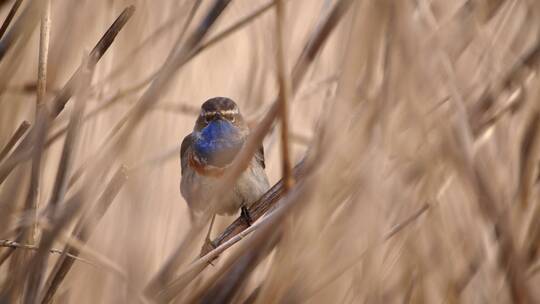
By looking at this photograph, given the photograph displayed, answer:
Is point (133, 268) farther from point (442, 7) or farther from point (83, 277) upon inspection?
point (442, 7)

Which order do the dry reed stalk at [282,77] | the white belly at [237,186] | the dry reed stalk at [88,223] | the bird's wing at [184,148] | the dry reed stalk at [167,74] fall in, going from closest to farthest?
the dry reed stalk at [282,77] < the dry reed stalk at [167,74] < the dry reed stalk at [88,223] < the white belly at [237,186] < the bird's wing at [184,148]

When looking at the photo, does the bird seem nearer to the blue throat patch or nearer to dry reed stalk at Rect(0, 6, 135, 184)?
the blue throat patch

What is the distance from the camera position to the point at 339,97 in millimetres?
1321

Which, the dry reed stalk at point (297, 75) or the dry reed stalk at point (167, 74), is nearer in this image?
the dry reed stalk at point (297, 75)

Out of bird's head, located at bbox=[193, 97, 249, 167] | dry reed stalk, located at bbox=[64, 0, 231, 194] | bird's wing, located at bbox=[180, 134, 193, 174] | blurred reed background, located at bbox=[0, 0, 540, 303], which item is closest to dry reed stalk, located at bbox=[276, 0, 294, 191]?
blurred reed background, located at bbox=[0, 0, 540, 303]

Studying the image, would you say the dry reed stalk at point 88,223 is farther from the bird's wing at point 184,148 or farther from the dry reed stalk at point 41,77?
the bird's wing at point 184,148

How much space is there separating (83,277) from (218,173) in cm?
123

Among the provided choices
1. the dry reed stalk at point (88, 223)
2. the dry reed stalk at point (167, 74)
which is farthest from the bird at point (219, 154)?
the dry reed stalk at point (167, 74)

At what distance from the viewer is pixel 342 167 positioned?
1.38 metres

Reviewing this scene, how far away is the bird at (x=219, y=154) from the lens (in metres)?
3.03

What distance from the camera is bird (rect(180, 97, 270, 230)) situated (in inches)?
119

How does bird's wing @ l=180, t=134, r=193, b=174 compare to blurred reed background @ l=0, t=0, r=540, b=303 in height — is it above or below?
above

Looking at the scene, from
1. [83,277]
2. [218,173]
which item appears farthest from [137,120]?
[218,173]

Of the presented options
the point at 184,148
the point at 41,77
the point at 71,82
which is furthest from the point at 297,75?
the point at 184,148
